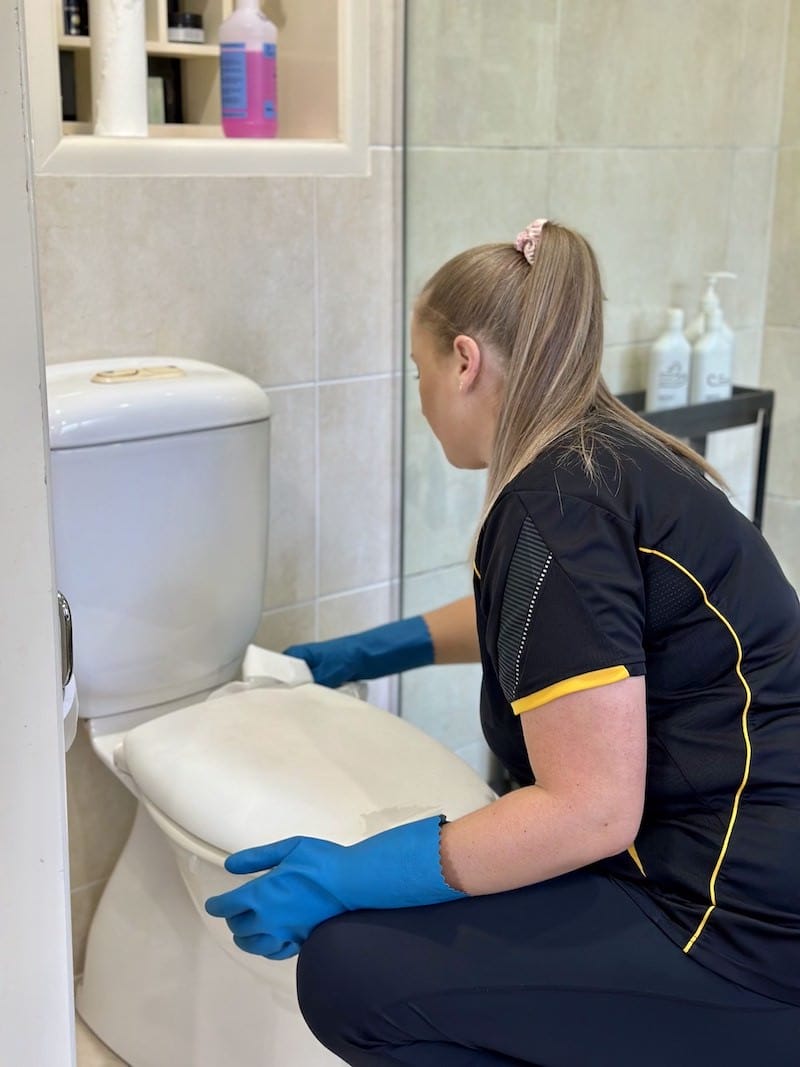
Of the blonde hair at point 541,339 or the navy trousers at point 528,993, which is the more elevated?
the blonde hair at point 541,339

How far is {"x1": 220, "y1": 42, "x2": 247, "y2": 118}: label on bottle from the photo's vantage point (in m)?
1.50

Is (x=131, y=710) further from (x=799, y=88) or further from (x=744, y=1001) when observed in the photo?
(x=799, y=88)

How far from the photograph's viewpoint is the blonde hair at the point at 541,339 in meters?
1.10

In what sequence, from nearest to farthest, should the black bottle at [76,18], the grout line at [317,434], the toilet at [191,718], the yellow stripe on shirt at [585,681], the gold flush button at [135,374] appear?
the yellow stripe on shirt at [585,681]
the toilet at [191,718]
the gold flush button at [135,374]
the black bottle at [76,18]
the grout line at [317,434]

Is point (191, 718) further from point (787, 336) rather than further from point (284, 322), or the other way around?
point (787, 336)

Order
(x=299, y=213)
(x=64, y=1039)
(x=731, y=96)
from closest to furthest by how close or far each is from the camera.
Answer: (x=64, y=1039), (x=299, y=213), (x=731, y=96)

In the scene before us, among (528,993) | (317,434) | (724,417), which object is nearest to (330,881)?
(528,993)

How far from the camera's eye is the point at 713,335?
184 cm

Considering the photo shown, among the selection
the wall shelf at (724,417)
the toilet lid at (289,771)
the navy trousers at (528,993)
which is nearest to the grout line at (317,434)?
the toilet lid at (289,771)

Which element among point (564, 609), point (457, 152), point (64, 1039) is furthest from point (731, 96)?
point (64, 1039)

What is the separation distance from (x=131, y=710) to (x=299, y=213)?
0.64m

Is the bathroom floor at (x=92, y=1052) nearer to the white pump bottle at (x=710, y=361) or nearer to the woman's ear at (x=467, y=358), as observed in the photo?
the woman's ear at (x=467, y=358)

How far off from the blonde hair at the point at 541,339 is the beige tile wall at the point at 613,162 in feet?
1.81

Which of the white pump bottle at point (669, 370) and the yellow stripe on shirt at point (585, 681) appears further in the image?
the white pump bottle at point (669, 370)
